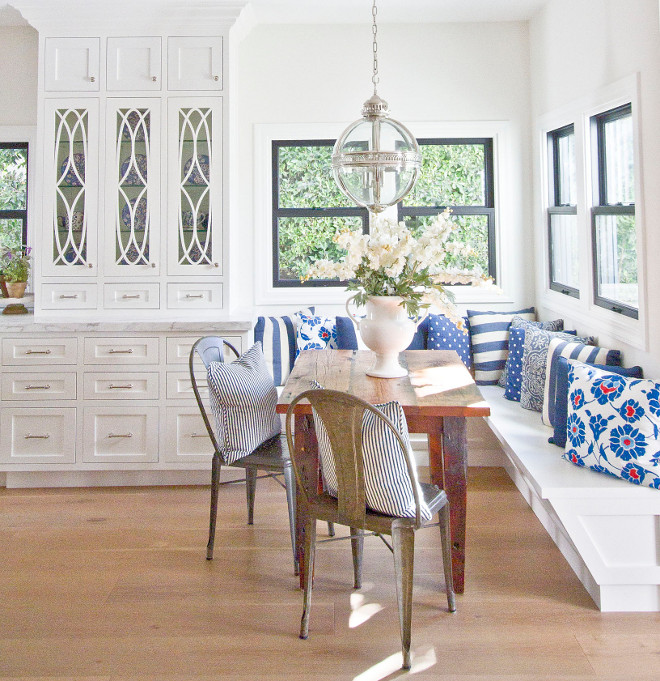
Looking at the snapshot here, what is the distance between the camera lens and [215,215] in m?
4.36

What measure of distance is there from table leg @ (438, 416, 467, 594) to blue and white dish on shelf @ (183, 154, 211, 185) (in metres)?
2.40

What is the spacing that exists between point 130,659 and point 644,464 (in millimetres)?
1935

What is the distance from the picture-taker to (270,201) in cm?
483

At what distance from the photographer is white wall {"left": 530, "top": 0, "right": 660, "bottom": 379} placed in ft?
9.97

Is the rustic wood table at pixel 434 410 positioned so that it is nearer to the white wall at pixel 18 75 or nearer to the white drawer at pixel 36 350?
the white drawer at pixel 36 350

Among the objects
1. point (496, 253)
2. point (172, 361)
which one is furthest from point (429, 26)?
point (172, 361)

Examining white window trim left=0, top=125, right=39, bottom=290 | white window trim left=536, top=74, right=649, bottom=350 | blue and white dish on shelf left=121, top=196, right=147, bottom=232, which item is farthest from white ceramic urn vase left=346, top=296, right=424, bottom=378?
white window trim left=0, top=125, right=39, bottom=290

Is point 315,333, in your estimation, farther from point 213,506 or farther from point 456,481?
point 456,481

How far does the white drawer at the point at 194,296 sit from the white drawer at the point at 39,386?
Answer: 72 cm

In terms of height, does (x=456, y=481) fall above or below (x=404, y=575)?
above

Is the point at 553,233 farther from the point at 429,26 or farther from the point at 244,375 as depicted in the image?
the point at 244,375

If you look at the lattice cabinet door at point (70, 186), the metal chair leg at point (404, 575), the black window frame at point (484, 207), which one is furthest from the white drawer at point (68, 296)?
the metal chair leg at point (404, 575)

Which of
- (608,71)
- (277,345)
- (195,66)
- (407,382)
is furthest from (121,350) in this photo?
(608,71)

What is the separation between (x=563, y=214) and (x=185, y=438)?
2.60m
